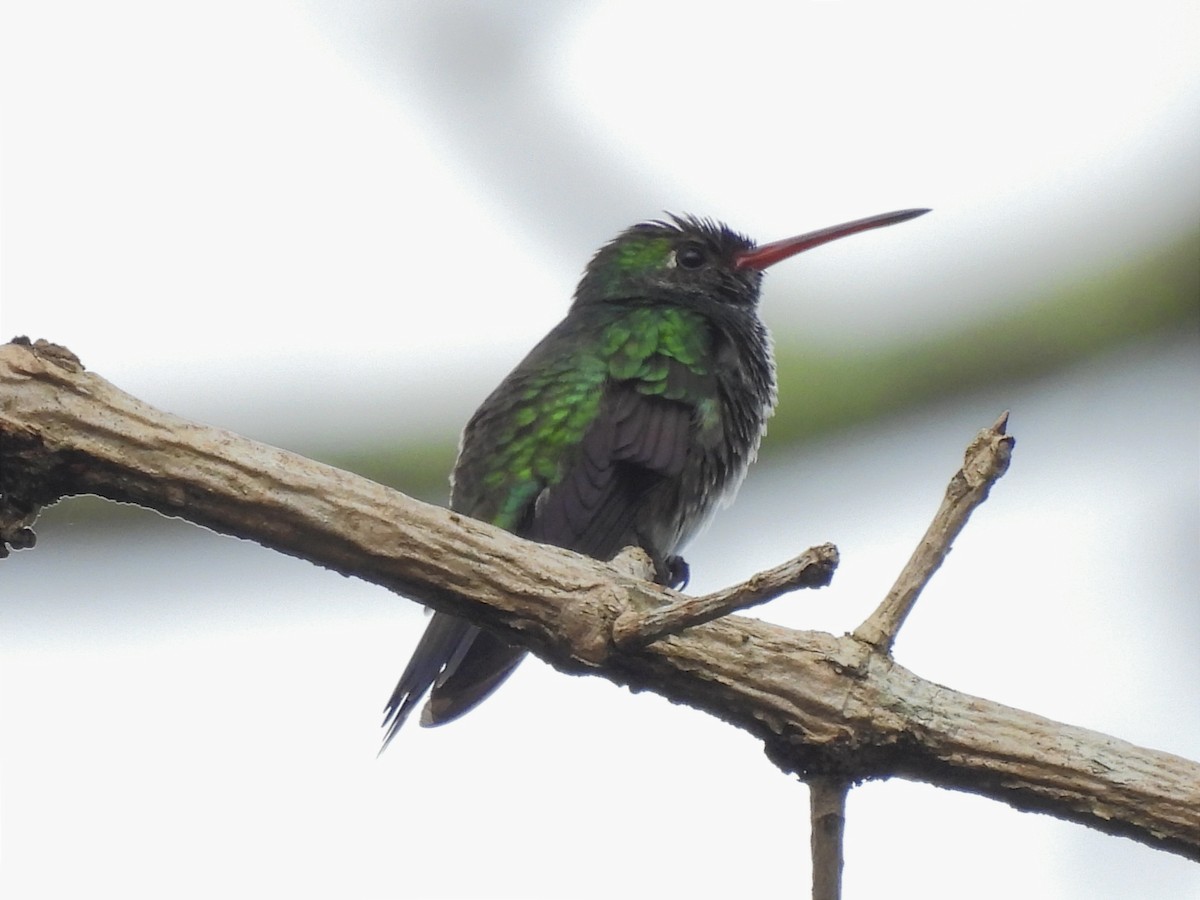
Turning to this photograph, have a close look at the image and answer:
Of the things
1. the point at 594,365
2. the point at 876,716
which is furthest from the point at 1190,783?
the point at 594,365

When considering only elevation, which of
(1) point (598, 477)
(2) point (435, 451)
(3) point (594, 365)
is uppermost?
(3) point (594, 365)

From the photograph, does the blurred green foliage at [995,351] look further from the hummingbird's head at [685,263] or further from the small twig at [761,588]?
the hummingbird's head at [685,263]

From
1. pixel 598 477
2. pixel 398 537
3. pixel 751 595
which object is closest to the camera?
pixel 751 595

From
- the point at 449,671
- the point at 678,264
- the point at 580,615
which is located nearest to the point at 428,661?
the point at 449,671

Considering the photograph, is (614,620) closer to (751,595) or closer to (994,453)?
(751,595)

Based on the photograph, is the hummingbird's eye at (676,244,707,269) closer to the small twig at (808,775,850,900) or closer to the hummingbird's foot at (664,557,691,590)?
the hummingbird's foot at (664,557,691,590)

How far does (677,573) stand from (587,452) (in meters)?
0.54

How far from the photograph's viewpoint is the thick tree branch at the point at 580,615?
3098mm

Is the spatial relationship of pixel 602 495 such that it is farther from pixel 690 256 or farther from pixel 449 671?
pixel 690 256

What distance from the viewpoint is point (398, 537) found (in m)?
3.25

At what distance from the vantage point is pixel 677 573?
5.62m

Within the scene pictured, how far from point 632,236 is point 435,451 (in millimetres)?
3008

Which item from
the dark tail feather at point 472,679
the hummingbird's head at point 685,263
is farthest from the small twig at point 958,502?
the hummingbird's head at point 685,263

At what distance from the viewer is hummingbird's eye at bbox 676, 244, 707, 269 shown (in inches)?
273
